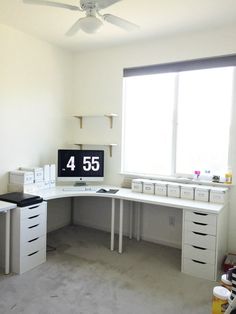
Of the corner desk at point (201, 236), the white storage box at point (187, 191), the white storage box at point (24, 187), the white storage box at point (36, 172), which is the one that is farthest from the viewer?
the white storage box at point (36, 172)

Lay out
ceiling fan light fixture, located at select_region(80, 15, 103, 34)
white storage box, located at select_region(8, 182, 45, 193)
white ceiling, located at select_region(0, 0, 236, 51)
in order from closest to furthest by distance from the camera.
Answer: ceiling fan light fixture, located at select_region(80, 15, 103, 34), white ceiling, located at select_region(0, 0, 236, 51), white storage box, located at select_region(8, 182, 45, 193)

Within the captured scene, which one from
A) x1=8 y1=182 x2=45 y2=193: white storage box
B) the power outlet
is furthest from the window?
x1=8 y1=182 x2=45 y2=193: white storage box

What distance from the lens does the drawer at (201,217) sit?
2697 millimetres

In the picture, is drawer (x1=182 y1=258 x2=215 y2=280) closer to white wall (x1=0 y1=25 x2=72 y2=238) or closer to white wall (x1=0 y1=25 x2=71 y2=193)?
white wall (x1=0 y1=25 x2=72 y2=238)

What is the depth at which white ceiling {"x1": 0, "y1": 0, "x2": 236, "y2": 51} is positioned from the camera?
8.41ft

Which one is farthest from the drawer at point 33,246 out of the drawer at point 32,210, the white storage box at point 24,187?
the white storage box at point 24,187

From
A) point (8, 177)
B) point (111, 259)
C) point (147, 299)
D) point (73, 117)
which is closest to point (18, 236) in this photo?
point (8, 177)

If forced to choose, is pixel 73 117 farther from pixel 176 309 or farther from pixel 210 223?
pixel 176 309

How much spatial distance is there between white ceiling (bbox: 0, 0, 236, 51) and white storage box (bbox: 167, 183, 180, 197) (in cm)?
186

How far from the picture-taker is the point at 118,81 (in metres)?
3.89

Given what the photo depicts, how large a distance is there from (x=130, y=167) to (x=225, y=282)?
2280 millimetres

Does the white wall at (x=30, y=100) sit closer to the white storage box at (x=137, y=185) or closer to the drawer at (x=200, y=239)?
the white storage box at (x=137, y=185)

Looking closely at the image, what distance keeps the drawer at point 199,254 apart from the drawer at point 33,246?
1578mm

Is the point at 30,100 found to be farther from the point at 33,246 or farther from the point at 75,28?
the point at 33,246
